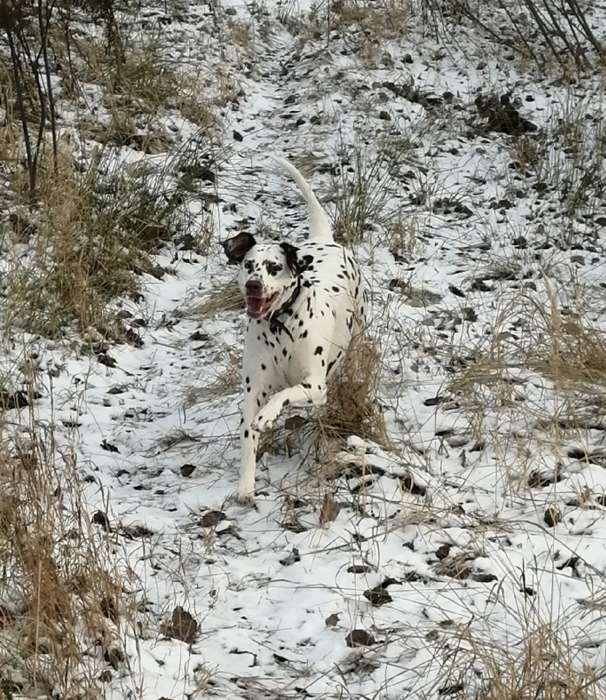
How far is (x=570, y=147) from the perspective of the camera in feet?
28.7

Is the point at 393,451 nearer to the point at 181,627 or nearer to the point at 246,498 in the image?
the point at 246,498

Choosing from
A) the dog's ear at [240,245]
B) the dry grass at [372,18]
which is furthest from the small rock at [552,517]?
the dry grass at [372,18]

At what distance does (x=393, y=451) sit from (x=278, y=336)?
2.45 feet

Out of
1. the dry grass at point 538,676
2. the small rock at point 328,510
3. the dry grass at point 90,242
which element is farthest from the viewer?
the dry grass at point 90,242

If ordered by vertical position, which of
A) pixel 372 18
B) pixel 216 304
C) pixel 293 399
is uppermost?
pixel 372 18

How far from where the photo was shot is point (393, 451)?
13.8 feet

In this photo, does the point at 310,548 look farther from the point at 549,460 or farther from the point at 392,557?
the point at 549,460

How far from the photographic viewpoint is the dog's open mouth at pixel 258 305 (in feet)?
13.4

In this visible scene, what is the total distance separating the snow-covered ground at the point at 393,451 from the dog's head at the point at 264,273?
2.39 ft

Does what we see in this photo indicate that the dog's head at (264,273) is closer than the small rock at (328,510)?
No

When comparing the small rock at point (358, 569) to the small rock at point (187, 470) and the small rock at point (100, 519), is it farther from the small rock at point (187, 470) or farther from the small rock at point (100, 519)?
Answer: the small rock at point (187, 470)

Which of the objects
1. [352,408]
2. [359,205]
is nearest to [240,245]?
[352,408]

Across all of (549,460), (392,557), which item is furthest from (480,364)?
(392,557)

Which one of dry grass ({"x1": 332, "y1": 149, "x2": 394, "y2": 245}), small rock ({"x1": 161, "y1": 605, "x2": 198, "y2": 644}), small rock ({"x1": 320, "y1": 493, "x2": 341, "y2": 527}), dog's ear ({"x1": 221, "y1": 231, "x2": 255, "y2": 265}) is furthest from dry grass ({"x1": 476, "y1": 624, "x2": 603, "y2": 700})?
dry grass ({"x1": 332, "y1": 149, "x2": 394, "y2": 245})
